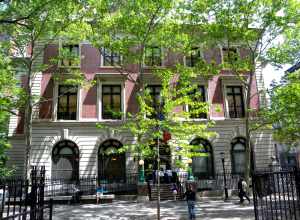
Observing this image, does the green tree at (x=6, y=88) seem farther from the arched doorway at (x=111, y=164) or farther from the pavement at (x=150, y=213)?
the pavement at (x=150, y=213)

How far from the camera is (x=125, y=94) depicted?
2773 cm

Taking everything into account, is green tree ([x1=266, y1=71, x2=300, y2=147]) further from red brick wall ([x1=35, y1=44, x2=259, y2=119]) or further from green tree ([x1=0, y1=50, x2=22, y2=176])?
green tree ([x1=0, y1=50, x2=22, y2=176])

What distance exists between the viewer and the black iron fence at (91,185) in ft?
78.5

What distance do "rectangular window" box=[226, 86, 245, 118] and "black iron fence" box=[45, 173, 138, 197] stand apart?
10.6 meters

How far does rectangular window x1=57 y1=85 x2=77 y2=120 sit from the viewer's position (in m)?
26.9

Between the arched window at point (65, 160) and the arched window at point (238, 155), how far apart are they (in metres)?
13.4

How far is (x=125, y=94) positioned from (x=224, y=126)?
29.9 ft

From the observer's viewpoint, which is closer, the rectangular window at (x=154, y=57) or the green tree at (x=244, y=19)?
the green tree at (x=244, y=19)

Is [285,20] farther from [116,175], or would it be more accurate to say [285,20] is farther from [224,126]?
[116,175]

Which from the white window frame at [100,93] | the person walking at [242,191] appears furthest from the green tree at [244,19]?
the white window frame at [100,93]

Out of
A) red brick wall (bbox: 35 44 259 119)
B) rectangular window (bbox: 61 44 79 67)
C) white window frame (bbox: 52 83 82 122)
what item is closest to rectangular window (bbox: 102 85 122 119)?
red brick wall (bbox: 35 44 259 119)

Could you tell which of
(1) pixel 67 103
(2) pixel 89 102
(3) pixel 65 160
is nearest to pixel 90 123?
(2) pixel 89 102

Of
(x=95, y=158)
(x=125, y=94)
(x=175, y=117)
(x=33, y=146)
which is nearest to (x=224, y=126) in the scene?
(x=125, y=94)

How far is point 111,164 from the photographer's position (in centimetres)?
2645
